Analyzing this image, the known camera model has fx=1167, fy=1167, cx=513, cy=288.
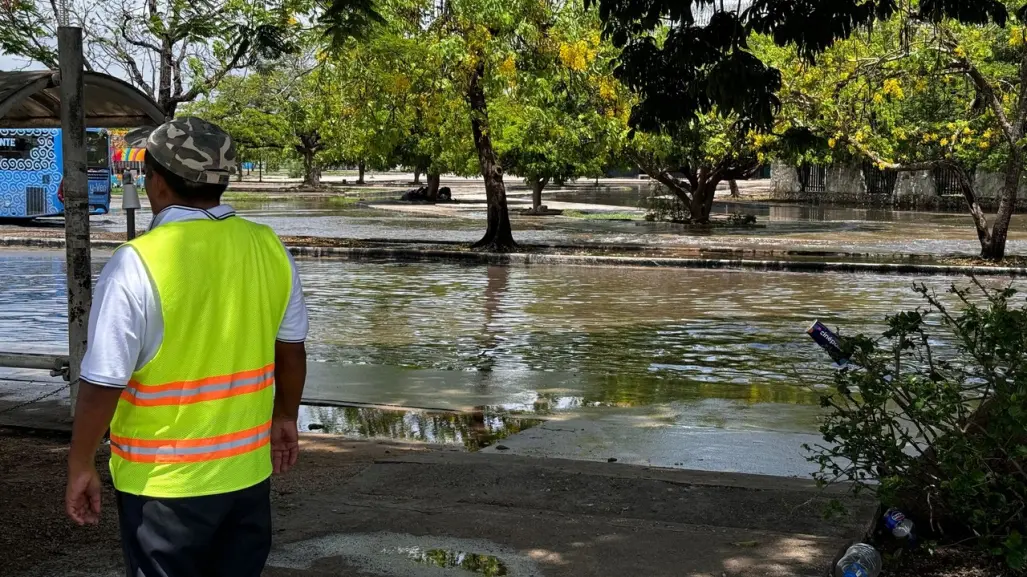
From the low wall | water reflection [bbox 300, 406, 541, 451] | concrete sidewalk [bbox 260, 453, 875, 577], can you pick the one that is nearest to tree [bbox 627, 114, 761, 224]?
the low wall

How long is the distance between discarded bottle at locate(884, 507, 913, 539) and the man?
2.53 m

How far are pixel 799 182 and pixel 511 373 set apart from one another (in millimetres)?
46429

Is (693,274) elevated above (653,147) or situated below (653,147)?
below

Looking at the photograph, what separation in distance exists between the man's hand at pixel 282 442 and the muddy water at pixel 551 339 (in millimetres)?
2200

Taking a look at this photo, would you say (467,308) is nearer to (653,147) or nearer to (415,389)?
(415,389)

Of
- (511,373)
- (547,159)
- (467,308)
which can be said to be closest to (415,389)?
(511,373)

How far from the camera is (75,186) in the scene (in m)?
7.03

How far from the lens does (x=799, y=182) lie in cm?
5466

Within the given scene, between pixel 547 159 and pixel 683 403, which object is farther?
pixel 547 159

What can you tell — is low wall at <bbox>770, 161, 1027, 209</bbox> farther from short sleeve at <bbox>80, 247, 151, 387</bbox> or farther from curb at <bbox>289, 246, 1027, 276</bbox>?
short sleeve at <bbox>80, 247, 151, 387</bbox>

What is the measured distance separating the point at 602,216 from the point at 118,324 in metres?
35.5

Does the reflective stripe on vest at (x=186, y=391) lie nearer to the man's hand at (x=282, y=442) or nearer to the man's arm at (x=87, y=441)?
the man's arm at (x=87, y=441)

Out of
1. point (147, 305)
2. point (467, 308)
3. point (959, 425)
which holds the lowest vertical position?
point (467, 308)

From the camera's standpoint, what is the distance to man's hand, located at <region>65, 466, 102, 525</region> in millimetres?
3020
